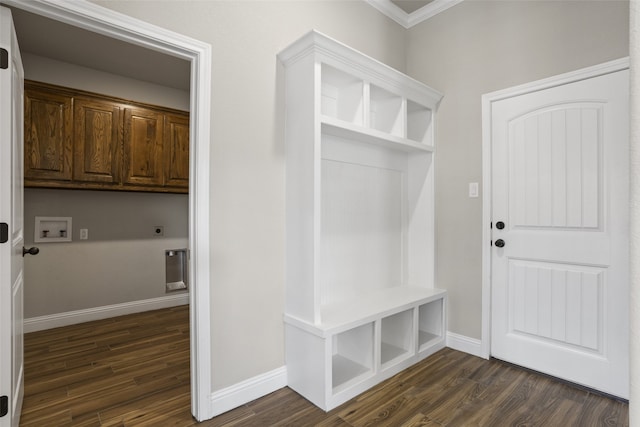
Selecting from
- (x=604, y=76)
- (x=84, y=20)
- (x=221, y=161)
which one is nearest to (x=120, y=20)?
(x=84, y=20)

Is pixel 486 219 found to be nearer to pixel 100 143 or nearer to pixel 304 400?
pixel 304 400

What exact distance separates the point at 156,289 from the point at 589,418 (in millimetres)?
4137

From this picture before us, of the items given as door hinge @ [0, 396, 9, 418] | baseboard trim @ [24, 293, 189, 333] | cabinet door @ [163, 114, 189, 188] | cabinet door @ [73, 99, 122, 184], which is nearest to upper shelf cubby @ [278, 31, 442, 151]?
door hinge @ [0, 396, 9, 418]

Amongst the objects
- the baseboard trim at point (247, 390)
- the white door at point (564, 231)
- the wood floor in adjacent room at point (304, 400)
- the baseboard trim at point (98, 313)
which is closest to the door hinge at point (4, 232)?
the wood floor in adjacent room at point (304, 400)

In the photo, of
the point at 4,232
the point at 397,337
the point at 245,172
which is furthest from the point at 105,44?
the point at 397,337

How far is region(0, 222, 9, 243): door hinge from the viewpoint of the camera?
1.50 m

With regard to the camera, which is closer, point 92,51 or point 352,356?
point 352,356

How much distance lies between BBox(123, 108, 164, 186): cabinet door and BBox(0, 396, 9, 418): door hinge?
246cm

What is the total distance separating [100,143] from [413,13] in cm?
332

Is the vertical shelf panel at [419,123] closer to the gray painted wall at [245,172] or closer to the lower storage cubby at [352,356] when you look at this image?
the gray painted wall at [245,172]

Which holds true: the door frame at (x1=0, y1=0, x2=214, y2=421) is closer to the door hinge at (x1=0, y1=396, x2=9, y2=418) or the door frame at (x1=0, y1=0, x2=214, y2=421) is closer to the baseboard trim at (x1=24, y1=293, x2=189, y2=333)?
the door hinge at (x1=0, y1=396, x2=9, y2=418)

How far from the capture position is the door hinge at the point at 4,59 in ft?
4.96

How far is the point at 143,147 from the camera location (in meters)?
3.73

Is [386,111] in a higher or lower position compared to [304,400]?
higher
